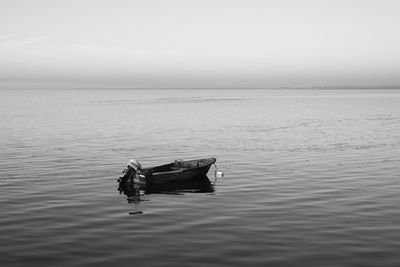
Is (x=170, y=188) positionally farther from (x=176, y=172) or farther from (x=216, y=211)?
(x=216, y=211)

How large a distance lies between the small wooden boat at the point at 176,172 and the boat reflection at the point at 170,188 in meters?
0.26

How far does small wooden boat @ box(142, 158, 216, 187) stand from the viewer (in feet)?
117

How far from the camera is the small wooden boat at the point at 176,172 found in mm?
35531

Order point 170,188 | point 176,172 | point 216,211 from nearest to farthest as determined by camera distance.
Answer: point 216,211 → point 170,188 → point 176,172

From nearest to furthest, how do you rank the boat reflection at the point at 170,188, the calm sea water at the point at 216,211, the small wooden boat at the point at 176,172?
1. the calm sea water at the point at 216,211
2. the boat reflection at the point at 170,188
3. the small wooden boat at the point at 176,172

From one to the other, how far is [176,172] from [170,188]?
187 cm

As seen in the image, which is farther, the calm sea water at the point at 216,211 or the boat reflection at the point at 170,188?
the boat reflection at the point at 170,188

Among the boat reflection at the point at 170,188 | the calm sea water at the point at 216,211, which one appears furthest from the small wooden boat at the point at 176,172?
the calm sea water at the point at 216,211

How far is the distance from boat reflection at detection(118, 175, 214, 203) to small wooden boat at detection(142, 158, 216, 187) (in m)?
0.26

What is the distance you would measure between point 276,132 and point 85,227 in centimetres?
5504

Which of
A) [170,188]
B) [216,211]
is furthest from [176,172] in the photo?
[216,211]

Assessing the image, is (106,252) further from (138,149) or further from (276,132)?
(276,132)

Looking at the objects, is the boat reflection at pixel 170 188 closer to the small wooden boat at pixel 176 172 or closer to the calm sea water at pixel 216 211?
the small wooden boat at pixel 176 172

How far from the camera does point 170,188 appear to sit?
35.3 metres
